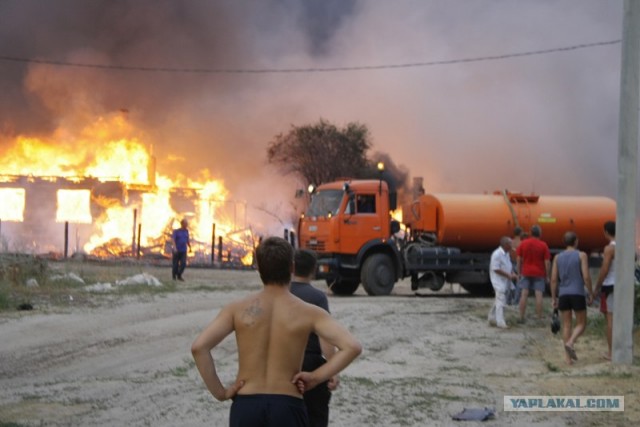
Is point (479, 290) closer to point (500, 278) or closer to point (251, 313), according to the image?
point (500, 278)

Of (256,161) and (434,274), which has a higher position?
(256,161)

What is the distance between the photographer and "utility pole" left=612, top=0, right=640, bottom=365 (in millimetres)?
11398

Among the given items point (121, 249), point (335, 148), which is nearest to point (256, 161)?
point (335, 148)

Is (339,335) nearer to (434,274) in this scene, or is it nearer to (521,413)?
(521,413)

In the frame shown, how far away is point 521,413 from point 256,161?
3747cm

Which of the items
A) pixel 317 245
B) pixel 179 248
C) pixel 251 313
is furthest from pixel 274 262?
pixel 179 248

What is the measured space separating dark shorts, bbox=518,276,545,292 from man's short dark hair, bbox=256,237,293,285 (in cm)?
1278

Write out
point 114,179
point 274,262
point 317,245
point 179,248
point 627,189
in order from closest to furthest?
point 274,262, point 627,189, point 317,245, point 179,248, point 114,179

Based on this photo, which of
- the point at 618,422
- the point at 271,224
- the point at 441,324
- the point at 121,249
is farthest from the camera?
the point at 271,224

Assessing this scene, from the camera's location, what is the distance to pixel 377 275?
22.7 metres

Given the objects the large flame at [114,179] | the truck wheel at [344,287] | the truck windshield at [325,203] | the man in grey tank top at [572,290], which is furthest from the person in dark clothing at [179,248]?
the man in grey tank top at [572,290]

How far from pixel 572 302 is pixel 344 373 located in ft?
10.2

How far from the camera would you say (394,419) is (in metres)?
8.50

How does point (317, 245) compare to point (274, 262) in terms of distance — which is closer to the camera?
point (274, 262)
